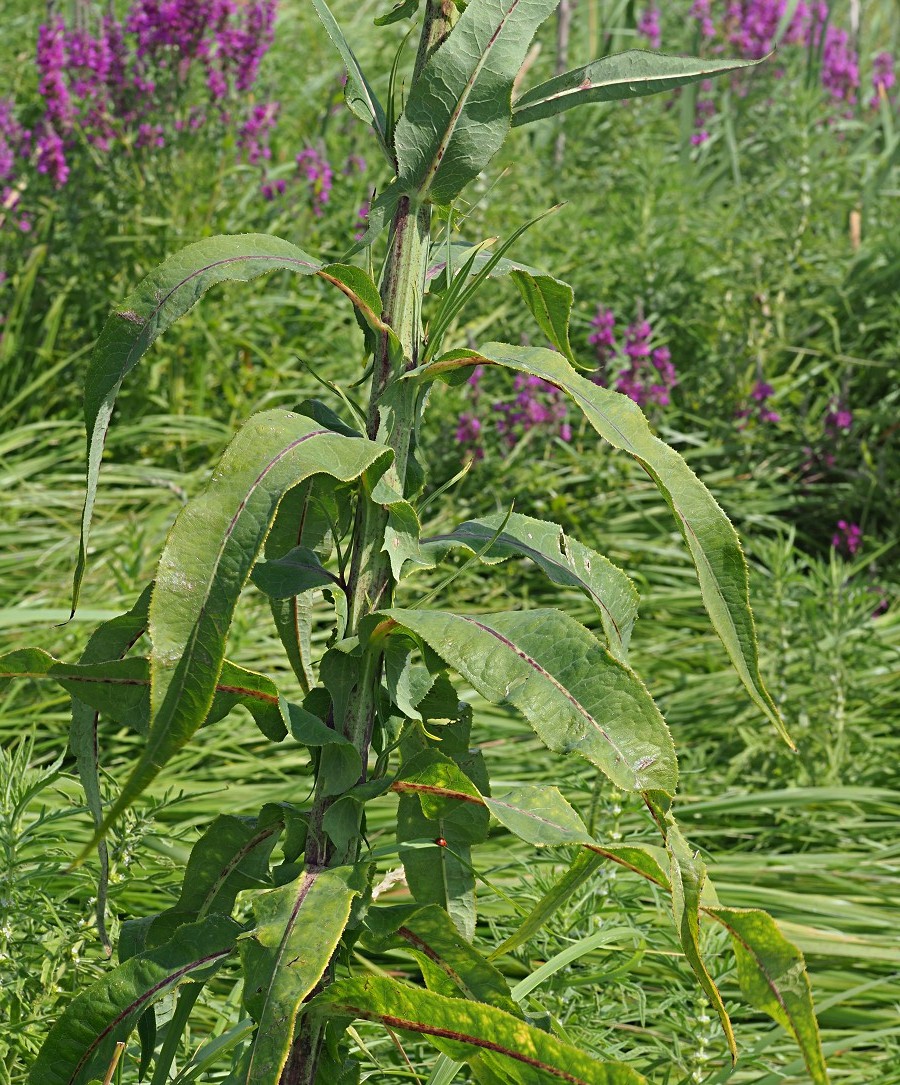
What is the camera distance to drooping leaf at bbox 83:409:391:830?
2.75ft

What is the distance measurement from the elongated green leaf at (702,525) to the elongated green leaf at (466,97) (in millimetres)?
204

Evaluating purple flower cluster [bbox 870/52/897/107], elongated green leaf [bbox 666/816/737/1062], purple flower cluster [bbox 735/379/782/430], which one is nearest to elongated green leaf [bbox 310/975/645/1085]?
elongated green leaf [bbox 666/816/737/1062]

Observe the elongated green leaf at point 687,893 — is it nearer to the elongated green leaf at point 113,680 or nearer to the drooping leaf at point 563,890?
the drooping leaf at point 563,890

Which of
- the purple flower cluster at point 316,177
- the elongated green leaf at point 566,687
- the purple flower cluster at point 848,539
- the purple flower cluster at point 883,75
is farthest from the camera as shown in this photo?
the purple flower cluster at point 883,75

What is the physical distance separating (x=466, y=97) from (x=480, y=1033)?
78 centimetres

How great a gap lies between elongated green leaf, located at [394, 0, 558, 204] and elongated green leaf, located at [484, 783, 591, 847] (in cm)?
54

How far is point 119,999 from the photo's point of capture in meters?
1.09

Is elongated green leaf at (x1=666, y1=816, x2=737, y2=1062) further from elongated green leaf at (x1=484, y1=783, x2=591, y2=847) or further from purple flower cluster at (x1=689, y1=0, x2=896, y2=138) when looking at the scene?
purple flower cluster at (x1=689, y1=0, x2=896, y2=138)

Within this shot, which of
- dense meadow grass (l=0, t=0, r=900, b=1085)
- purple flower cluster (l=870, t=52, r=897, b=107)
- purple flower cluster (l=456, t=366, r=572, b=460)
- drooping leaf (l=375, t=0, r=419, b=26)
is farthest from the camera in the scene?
purple flower cluster (l=870, t=52, r=897, b=107)

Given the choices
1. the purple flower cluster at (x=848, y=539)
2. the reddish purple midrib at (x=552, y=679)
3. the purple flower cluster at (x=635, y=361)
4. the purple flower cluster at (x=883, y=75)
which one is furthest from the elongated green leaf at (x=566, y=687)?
the purple flower cluster at (x=883, y=75)

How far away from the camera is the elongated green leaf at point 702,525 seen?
3.21 feet

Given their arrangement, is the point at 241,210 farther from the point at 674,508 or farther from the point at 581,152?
the point at 674,508

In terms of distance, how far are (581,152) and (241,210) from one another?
1719mm

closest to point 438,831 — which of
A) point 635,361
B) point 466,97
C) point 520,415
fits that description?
point 466,97
